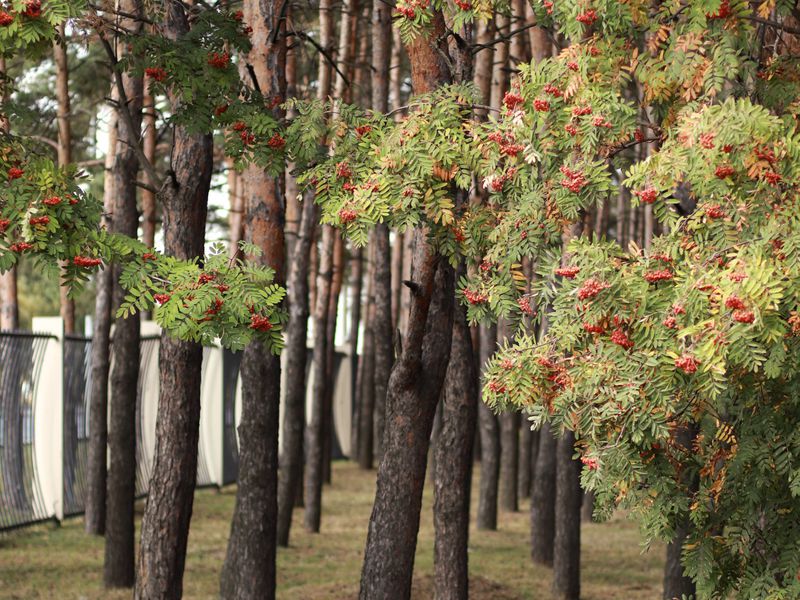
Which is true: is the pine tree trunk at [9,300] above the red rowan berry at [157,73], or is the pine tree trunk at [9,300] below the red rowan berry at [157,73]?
below

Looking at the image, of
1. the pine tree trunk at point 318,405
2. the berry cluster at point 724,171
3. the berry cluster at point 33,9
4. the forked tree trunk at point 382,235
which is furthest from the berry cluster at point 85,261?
the pine tree trunk at point 318,405

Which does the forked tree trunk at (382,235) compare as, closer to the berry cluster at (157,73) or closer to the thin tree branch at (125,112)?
the thin tree branch at (125,112)

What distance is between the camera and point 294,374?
15.6 m

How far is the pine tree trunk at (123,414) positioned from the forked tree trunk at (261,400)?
1406 mm

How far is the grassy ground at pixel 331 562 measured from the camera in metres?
12.4

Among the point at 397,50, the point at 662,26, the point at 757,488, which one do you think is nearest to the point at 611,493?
the point at 757,488

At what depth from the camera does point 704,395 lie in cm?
563

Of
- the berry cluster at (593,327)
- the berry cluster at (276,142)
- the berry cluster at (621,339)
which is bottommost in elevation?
the berry cluster at (621,339)

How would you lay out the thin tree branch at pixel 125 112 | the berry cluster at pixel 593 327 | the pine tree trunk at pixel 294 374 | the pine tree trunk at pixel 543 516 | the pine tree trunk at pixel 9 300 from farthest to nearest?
1. the pine tree trunk at pixel 9 300
2. the pine tree trunk at pixel 294 374
3. the pine tree trunk at pixel 543 516
4. the thin tree branch at pixel 125 112
5. the berry cluster at pixel 593 327

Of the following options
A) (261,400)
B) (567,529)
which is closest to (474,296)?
(261,400)

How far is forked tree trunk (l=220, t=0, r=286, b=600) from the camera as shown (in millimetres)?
10430

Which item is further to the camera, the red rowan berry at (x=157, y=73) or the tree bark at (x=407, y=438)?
the tree bark at (x=407, y=438)

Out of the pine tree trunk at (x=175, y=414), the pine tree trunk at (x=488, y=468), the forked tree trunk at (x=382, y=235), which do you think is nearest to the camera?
the pine tree trunk at (x=175, y=414)

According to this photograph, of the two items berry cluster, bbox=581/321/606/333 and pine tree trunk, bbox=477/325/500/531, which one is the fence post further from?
berry cluster, bbox=581/321/606/333
